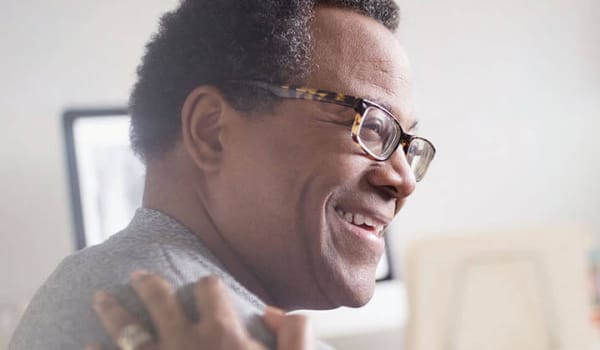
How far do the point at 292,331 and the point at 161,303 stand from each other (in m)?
0.06

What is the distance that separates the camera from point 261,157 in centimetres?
37

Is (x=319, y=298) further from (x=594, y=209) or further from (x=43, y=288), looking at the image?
(x=594, y=209)

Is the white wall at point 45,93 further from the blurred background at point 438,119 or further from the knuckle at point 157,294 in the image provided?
the knuckle at point 157,294

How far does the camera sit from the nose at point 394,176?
0.41m

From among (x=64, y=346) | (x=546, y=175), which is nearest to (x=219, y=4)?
(x=64, y=346)

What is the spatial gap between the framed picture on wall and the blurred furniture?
622 millimetres

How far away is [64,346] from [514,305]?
95 cm

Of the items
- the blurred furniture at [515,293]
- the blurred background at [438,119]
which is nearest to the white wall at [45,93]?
the blurred background at [438,119]

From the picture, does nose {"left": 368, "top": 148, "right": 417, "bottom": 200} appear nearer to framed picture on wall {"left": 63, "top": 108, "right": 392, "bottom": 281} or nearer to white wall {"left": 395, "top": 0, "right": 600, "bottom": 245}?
framed picture on wall {"left": 63, "top": 108, "right": 392, "bottom": 281}

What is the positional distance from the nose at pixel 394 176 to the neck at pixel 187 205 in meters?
0.10

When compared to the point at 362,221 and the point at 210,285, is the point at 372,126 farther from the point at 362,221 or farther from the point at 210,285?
the point at 210,285

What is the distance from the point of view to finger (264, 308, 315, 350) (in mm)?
295

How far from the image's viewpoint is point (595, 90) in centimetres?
123

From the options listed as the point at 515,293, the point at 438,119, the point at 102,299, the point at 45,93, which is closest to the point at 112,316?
the point at 102,299
